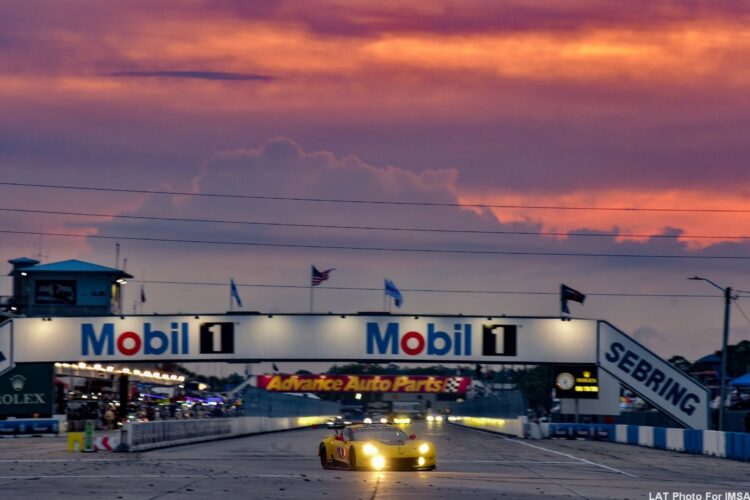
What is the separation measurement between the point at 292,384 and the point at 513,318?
375ft

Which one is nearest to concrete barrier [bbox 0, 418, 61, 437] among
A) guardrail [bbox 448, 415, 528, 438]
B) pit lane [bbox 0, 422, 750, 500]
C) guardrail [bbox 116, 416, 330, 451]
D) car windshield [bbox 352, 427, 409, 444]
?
guardrail [bbox 116, 416, 330, 451]

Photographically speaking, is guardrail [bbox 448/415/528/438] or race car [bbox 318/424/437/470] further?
guardrail [bbox 448/415/528/438]

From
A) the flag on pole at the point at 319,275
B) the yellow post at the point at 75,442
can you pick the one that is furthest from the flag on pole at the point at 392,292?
the yellow post at the point at 75,442

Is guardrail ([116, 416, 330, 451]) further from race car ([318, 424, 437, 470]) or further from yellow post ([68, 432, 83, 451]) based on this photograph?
race car ([318, 424, 437, 470])

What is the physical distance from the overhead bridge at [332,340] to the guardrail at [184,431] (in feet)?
16.4

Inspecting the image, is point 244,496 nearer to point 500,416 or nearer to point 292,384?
point 500,416

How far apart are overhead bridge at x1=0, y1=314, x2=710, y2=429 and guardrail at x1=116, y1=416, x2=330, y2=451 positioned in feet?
16.4

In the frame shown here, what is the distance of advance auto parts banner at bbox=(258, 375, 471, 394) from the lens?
577ft

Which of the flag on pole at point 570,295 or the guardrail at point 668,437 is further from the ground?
the flag on pole at point 570,295

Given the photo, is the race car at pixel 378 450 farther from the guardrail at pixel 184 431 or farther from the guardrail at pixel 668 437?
the guardrail at pixel 668 437

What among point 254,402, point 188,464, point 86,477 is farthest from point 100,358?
point 86,477

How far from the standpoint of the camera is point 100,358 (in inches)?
2694

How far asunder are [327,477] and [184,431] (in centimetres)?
2481

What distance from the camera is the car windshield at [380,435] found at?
32.2 m
